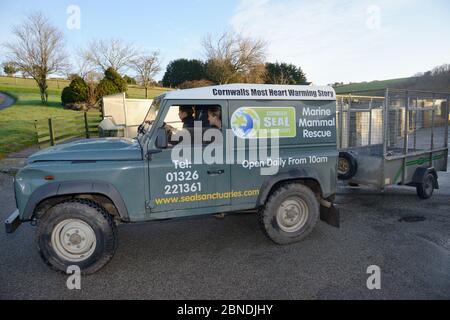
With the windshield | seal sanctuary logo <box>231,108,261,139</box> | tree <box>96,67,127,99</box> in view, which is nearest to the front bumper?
the windshield

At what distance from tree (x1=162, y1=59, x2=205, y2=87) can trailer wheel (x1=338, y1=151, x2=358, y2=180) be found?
38992 millimetres

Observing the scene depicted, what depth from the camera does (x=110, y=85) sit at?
79.8 ft

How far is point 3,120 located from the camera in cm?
1900

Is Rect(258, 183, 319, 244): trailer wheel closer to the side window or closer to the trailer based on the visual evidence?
the side window

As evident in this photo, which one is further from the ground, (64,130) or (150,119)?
(150,119)

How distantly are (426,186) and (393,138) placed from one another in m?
1.28

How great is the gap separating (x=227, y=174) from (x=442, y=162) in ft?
20.4

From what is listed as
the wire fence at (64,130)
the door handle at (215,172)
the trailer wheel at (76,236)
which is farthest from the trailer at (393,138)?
the wire fence at (64,130)

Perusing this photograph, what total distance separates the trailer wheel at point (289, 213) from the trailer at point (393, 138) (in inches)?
84.9

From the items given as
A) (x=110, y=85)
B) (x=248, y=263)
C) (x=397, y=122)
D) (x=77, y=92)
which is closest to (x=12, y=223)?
(x=248, y=263)

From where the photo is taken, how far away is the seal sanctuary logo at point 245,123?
4.04m

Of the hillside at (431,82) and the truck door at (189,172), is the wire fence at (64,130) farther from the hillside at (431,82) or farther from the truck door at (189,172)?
the hillside at (431,82)

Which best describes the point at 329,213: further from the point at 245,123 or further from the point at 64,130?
the point at 64,130
